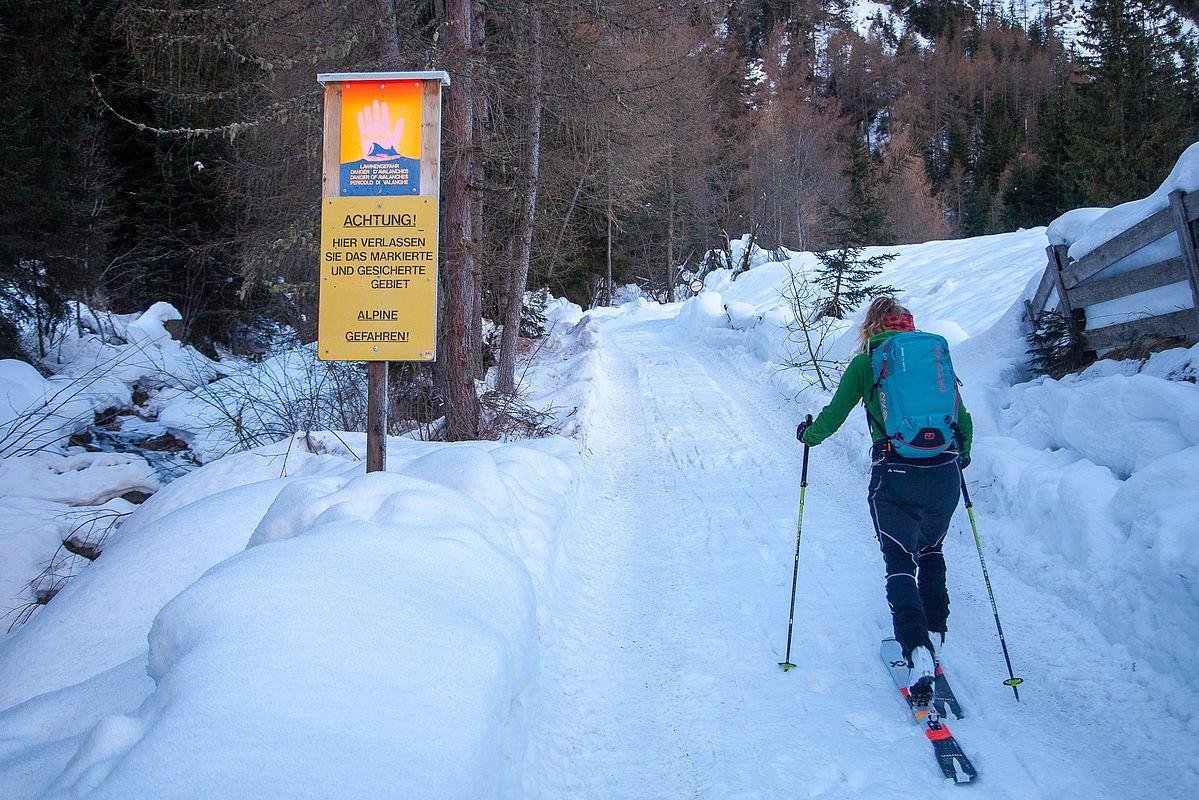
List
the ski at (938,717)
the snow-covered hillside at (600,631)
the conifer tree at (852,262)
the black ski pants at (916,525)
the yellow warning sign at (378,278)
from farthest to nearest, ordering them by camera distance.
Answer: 1. the conifer tree at (852,262)
2. the yellow warning sign at (378,278)
3. the black ski pants at (916,525)
4. the ski at (938,717)
5. the snow-covered hillside at (600,631)

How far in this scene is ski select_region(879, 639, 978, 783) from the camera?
296 centimetres

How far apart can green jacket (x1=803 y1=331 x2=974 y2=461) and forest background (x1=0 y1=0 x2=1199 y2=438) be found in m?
5.18

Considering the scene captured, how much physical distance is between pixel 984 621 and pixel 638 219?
1546 inches

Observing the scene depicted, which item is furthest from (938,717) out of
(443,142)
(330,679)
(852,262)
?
(852,262)

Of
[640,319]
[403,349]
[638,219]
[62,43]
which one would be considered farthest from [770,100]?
[403,349]

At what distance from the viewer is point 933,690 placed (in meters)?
3.33

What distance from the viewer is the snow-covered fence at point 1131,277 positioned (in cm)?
590

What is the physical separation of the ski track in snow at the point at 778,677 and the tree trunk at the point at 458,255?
247cm

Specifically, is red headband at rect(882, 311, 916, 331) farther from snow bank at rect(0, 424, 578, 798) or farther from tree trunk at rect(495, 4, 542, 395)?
tree trunk at rect(495, 4, 542, 395)

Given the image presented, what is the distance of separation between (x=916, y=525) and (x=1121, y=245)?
16.9ft

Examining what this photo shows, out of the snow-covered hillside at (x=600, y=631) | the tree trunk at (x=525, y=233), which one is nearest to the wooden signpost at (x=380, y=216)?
the snow-covered hillside at (x=600, y=631)

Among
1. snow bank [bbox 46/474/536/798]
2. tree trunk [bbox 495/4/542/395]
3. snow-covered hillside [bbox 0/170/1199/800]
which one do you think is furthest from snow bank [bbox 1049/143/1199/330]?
tree trunk [bbox 495/4/542/395]

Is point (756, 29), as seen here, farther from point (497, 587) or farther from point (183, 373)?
point (497, 587)

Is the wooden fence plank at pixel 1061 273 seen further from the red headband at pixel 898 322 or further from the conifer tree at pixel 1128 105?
the conifer tree at pixel 1128 105
